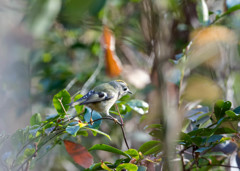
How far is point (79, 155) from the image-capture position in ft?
3.52

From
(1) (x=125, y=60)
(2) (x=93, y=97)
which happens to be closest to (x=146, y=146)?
(2) (x=93, y=97)

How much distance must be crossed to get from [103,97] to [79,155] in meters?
0.28

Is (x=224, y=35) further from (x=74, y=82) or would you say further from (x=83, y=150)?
(x=74, y=82)

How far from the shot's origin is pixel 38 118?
3.36ft

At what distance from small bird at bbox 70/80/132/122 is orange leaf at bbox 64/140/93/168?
15cm

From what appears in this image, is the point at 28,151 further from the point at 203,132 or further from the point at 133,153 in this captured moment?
the point at 203,132

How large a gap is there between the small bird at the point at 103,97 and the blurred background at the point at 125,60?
123 millimetres

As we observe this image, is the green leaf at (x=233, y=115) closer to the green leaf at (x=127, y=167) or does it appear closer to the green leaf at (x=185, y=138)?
the green leaf at (x=185, y=138)

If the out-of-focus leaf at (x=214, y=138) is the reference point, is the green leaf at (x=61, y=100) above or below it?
above

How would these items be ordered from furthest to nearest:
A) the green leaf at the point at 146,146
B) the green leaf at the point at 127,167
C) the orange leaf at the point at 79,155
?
1. the orange leaf at the point at 79,155
2. the green leaf at the point at 146,146
3. the green leaf at the point at 127,167

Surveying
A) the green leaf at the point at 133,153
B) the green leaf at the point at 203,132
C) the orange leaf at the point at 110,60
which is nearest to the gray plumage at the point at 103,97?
the green leaf at the point at 133,153

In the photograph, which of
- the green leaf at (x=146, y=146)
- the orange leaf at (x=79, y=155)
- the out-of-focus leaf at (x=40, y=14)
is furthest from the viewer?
the orange leaf at (x=79, y=155)

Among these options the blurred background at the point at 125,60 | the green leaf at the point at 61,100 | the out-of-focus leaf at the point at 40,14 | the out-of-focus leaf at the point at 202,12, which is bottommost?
Result: the blurred background at the point at 125,60

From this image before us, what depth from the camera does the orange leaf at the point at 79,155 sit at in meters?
1.06
